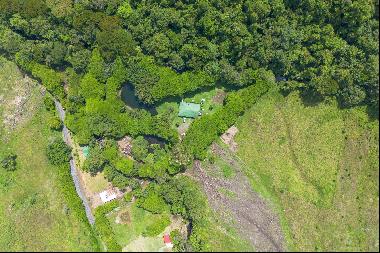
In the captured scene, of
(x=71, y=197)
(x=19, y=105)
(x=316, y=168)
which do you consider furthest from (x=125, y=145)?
(x=316, y=168)

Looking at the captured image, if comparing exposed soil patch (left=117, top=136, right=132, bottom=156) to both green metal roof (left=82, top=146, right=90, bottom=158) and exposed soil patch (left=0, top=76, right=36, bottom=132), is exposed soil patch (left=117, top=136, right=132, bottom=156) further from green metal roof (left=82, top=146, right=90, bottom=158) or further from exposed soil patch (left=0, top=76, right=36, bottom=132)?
exposed soil patch (left=0, top=76, right=36, bottom=132)

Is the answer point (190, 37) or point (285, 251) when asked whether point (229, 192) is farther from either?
point (190, 37)

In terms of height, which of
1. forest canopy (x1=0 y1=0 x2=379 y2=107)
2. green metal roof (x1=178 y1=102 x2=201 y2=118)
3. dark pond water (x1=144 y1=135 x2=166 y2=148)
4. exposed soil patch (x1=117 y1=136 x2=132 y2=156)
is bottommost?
exposed soil patch (x1=117 y1=136 x2=132 y2=156)

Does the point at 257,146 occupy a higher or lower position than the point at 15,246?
higher

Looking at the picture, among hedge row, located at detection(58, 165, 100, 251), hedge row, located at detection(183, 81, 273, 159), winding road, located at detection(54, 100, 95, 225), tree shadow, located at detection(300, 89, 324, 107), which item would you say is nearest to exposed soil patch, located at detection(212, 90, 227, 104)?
hedge row, located at detection(183, 81, 273, 159)

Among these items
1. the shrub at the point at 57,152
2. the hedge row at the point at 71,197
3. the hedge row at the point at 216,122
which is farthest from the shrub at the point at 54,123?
the hedge row at the point at 216,122

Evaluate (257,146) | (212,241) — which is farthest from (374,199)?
(212,241)
